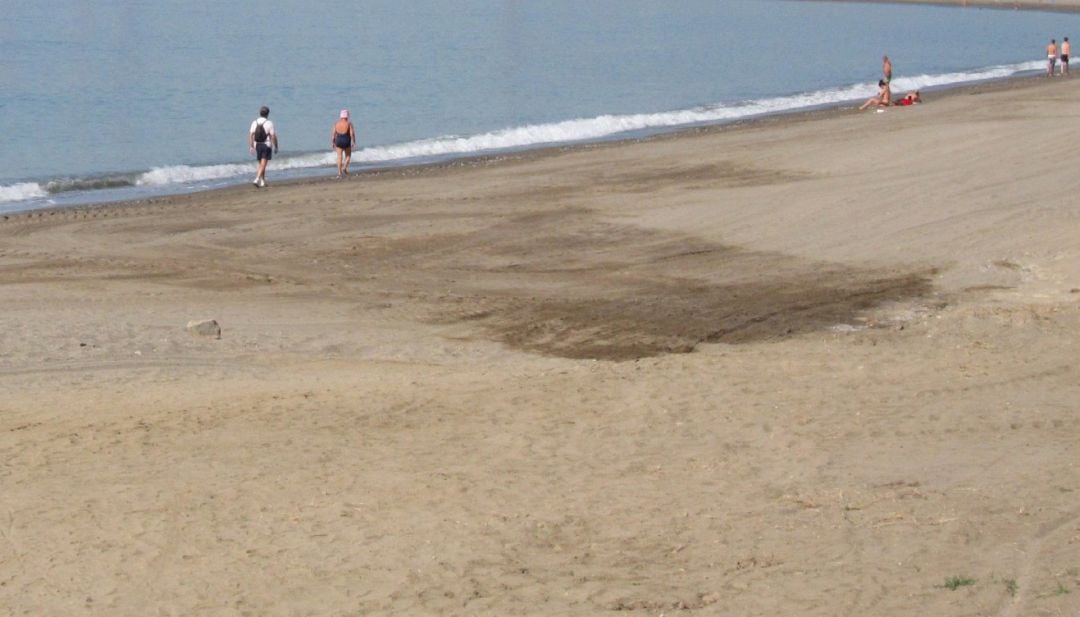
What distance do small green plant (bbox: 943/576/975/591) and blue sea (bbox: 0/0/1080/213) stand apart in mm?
18905

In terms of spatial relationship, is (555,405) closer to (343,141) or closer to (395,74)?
(343,141)

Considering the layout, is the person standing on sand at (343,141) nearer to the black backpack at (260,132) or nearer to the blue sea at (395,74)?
the blue sea at (395,74)

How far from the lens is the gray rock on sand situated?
12.8 metres

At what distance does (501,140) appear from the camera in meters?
32.4

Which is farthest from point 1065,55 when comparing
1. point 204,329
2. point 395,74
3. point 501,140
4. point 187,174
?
point 204,329

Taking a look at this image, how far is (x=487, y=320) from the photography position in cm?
1390

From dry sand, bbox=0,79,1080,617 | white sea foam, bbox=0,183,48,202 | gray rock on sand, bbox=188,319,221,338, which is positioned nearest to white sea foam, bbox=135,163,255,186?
white sea foam, bbox=0,183,48,202

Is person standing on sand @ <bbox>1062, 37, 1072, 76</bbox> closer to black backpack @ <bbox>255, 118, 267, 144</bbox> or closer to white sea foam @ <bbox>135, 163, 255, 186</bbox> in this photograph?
white sea foam @ <bbox>135, 163, 255, 186</bbox>

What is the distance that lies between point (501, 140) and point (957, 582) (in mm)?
26371

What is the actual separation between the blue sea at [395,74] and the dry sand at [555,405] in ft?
29.6

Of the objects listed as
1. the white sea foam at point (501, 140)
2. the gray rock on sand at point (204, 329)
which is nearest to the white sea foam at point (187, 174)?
the white sea foam at point (501, 140)

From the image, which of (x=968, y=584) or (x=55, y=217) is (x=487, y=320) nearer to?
(x=968, y=584)

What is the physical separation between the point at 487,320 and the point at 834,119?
21.6 m

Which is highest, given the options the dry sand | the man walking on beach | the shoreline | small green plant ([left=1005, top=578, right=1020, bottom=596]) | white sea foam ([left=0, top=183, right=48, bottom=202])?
the shoreline
